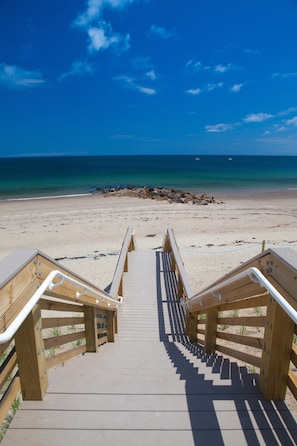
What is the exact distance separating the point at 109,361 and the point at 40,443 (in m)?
1.50

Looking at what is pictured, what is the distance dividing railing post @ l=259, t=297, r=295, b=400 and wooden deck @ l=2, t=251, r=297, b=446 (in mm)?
98

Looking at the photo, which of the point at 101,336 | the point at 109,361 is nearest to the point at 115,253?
the point at 101,336

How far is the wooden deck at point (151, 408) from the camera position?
1842 millimetres

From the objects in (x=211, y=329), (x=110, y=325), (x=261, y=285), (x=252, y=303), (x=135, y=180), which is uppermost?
(x=261, y=285)

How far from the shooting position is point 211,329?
11.6ft

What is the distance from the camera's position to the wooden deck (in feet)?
6.04

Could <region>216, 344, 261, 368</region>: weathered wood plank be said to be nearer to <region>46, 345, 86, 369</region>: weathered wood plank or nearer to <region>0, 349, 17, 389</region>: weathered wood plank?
<region>46, 345, 86, 369</region>: weathered wood plank

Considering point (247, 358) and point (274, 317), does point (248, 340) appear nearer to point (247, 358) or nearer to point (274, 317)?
point (247, 358)

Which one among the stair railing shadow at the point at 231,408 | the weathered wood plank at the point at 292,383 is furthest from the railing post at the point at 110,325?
the weathered wood plank at the point at 292,383

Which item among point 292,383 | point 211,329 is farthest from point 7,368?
point 211,329

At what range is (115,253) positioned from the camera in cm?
1195

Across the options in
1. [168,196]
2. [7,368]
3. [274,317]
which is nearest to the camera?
[7,368]

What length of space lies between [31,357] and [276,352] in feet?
5.46

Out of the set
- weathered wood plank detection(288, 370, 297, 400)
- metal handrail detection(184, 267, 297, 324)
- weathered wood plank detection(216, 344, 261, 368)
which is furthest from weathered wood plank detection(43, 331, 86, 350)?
weathered wood plank detection(288, 370, 297, 400)
